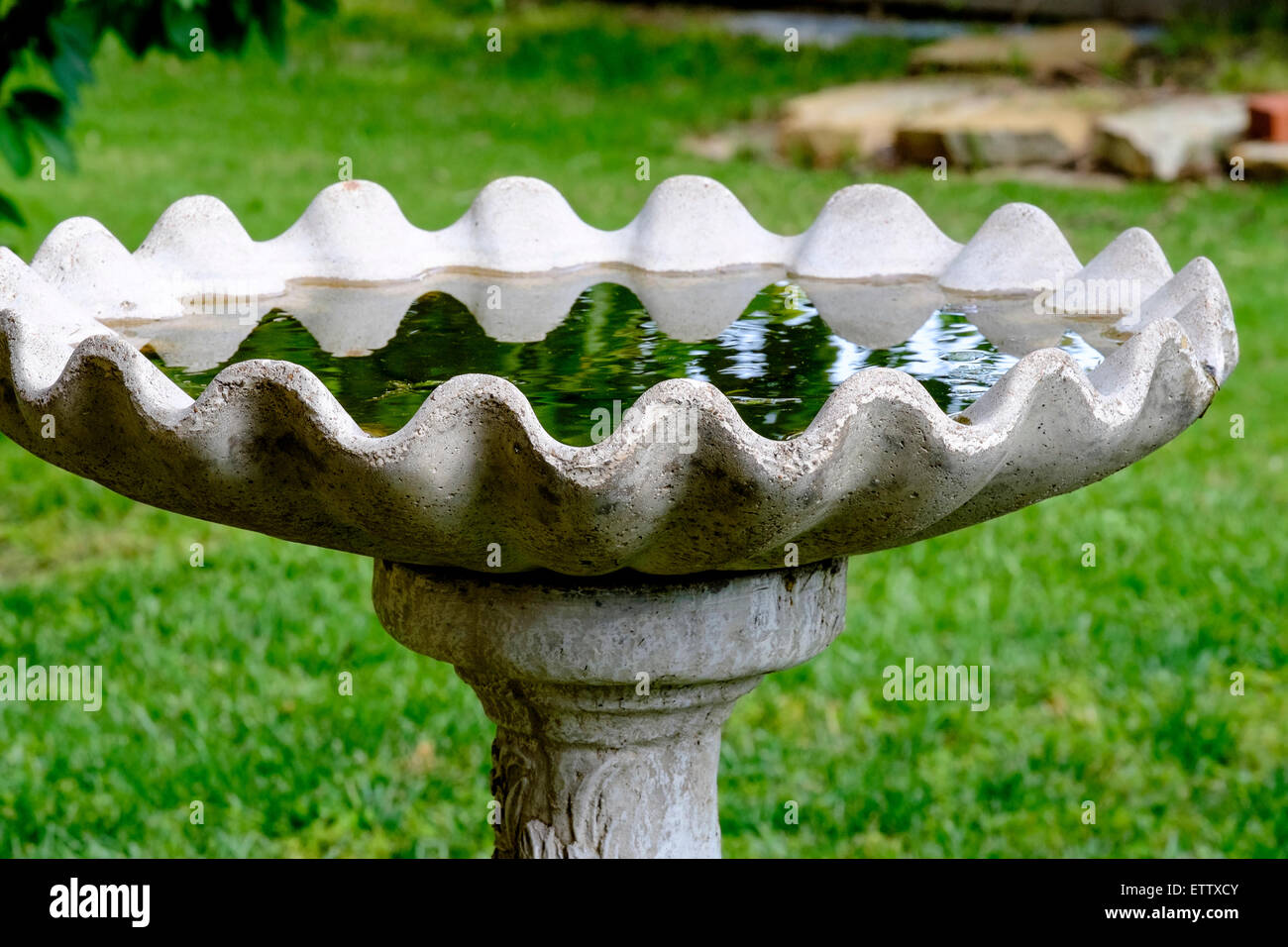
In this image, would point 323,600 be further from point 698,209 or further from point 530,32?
point 530,32

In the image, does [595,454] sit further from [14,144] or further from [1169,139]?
[1169,139]

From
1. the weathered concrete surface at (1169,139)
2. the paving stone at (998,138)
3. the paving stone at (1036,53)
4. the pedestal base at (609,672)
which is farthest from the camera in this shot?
the paving stone at (1036,53)

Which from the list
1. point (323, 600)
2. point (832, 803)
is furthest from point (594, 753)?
point (323, 600)

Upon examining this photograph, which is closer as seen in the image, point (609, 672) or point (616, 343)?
point (609, 672)

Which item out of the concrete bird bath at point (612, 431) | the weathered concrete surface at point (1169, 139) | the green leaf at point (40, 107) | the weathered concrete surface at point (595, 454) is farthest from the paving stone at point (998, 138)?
the weathered concrete surface at point (595, 454)

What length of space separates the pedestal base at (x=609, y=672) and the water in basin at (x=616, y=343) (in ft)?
0.72

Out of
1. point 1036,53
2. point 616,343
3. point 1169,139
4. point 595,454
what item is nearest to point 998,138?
point 1169,139

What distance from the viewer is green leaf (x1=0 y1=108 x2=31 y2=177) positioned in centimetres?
325

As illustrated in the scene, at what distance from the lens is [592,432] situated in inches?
74.4

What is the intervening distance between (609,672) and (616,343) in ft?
1.96

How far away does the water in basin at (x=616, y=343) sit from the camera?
6.64ft

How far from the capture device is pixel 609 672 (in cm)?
194

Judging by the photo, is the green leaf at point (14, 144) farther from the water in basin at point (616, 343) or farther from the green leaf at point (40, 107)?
the water in basin at point (616, 343)
